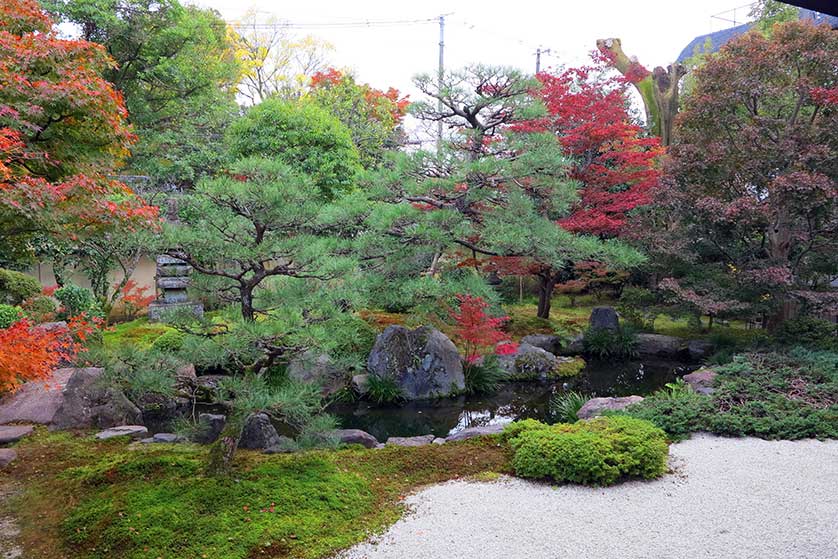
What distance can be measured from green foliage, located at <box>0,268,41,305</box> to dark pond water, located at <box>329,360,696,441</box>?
19.3ft

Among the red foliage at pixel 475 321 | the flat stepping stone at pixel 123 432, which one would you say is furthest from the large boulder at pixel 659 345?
the flat stepping stone at pixel 123 432

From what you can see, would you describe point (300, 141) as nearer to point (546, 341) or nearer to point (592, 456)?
point (546, 341)

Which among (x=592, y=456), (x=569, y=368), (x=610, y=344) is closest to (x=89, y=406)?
(x=592, y=456)

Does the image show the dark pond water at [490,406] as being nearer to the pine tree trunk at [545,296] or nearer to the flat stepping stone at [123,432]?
the pine tree trunk at [545,296]

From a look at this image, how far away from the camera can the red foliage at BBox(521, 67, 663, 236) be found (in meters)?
9.76

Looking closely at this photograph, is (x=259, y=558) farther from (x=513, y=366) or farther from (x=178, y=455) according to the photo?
(x=513, y=366)

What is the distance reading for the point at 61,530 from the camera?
3428 mm

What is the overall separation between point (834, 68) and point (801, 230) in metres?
2.26

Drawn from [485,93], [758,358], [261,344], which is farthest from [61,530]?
[758,358]

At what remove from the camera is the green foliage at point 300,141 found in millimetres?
10094

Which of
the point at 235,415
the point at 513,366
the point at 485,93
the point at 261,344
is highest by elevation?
the point at 485,93

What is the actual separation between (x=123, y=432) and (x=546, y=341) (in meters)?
7.16

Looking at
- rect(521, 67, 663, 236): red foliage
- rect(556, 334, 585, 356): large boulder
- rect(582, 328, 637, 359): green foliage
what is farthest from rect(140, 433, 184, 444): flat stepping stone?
rect(582, 328, 637, 359): green foliage

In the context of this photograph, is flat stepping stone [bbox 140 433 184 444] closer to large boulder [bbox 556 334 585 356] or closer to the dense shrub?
the dense shrub
